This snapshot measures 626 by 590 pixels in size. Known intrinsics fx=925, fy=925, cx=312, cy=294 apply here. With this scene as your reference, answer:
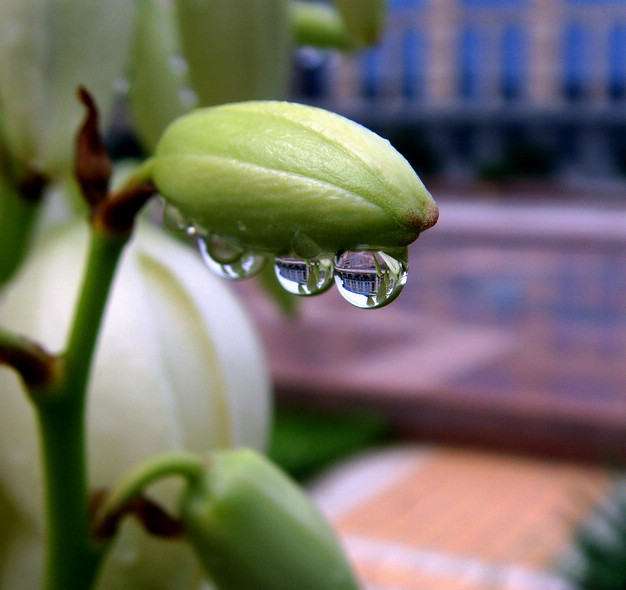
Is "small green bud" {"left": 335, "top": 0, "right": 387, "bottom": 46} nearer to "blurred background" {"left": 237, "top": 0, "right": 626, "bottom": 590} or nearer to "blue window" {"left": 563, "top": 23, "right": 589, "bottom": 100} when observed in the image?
"blurred background" {"left": 237, "top": 0, "right": 626, "bottom": 590}

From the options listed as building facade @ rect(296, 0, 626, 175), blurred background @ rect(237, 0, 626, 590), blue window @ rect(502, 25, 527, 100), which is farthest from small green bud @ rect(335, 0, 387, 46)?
blue window @ rect(502, 25, 527, 100)

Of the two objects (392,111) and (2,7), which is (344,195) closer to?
(2,7)

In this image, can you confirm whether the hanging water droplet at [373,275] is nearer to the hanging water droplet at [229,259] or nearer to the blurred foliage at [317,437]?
the hanging water droplet at [229,259]

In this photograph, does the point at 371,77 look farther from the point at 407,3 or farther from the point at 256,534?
the point at 256,534

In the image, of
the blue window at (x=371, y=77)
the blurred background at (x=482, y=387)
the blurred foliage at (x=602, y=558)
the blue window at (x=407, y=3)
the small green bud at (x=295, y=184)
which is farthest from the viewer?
the blue window at (x=407, y=3)

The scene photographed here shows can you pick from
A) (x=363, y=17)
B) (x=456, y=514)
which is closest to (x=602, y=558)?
(x=456, y=514)

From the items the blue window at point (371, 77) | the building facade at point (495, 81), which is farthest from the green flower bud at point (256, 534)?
the blue window at point (371, 77)

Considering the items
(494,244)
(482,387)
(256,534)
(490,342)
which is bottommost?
(494,244)

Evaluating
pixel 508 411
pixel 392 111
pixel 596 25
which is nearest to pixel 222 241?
pixel 508 411
